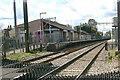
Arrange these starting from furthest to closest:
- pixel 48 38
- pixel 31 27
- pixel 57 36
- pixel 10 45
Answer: pixel 31 27
pixel 57 36
pixel 48 38
pixel 10 45

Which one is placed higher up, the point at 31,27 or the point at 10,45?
the point at 31,27

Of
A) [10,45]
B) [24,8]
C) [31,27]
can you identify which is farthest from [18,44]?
[31,27]

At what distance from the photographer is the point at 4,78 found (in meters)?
5.60

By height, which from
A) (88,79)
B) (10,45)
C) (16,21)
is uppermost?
(16,21)

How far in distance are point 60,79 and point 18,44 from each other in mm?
11606

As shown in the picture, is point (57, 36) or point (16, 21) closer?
point (16, 21)

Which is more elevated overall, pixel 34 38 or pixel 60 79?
pixel 34 38

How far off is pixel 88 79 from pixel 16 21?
13643mm

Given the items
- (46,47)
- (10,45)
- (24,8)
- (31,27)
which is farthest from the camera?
(31,27)

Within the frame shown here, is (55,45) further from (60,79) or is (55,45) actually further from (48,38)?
(60,79)

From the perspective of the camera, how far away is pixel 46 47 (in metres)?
19.8

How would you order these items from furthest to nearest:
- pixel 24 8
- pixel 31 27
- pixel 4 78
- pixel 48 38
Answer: pixel 31 27
pixel 48 38
pixel 24 8
pixel 4 78

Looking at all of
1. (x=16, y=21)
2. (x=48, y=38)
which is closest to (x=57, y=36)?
(x=48, y=38)

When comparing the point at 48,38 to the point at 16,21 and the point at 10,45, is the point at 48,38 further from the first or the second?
the point at 10,45
